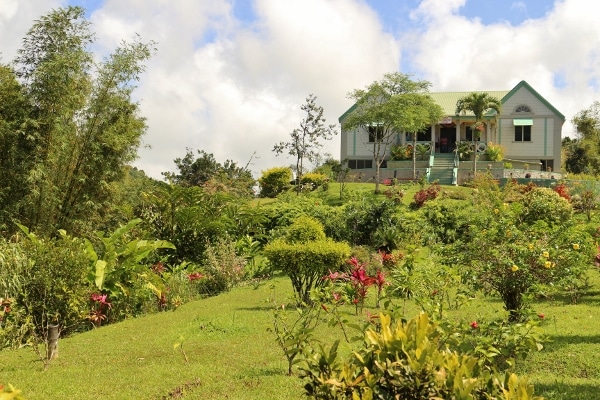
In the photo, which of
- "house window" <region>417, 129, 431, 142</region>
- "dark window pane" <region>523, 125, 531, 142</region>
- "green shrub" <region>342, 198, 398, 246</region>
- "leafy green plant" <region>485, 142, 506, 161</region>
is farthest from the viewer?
"house window" <region>417, 129, 431, 142</region>

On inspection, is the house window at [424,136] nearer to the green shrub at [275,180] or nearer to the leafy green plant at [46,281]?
the green shrub at [275,180]

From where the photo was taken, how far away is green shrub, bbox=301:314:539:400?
2518 mm

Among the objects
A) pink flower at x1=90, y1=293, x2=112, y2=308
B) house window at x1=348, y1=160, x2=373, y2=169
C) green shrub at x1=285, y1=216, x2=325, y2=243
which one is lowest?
pink flower at x1=90, y1=293, x2=112, y2=308

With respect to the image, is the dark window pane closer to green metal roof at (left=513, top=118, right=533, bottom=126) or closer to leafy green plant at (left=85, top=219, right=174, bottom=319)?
green metal roof at (left=513, top=118, right=533, bottom=126)

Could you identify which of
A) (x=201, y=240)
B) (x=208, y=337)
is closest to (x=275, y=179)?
(x=201, y=240)

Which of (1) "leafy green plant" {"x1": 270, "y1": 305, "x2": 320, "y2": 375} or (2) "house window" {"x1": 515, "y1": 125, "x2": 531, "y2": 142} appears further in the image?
(2) "house window" {"x1": 515, "y1": 125, "x2": 531, "y2": 142}

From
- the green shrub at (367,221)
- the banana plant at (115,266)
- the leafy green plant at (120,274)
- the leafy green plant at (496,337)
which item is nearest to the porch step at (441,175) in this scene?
the green shrub at (367,221)

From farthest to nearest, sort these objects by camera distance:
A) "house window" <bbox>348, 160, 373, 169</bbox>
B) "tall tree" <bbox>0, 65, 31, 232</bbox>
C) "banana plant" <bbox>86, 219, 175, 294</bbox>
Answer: "house window" <bbox>348, 160, 373, 169</bbox>, "tall tree" <bbox>0, 65, 31, 232</bbox>, "banana plant" <bbox>86, 219, 175, 294</bbox>

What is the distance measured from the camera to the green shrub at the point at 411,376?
252 centimetres

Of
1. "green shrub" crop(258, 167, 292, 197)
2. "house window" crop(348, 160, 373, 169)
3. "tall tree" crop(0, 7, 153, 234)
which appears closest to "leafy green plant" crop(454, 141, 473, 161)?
→ "house window" crop(348, 160, 373, 169)

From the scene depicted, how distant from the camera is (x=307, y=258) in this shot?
928 cm

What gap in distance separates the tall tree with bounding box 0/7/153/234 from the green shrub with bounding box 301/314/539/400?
11.6m

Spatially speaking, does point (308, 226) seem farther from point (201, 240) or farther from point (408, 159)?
point (408, 159)

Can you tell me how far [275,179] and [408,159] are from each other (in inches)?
372
